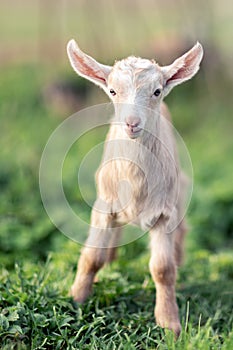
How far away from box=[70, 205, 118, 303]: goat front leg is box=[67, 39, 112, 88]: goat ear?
0.99 metres

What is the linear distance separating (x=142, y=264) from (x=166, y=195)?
4.27 feet

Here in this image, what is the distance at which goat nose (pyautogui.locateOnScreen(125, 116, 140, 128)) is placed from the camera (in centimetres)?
400

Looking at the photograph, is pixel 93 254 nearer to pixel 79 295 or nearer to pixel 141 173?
pixel 79 295

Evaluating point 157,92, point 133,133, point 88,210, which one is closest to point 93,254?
point 133,133

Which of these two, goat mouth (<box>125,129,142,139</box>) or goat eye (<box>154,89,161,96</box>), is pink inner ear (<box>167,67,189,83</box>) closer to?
goat eye (<box>154,89,161,96</box>)

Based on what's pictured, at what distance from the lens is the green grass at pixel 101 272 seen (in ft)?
13.9

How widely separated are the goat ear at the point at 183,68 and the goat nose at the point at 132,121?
1.64 feet

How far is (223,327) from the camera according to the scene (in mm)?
4766

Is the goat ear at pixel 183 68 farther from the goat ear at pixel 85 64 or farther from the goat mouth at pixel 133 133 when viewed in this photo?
the goat mouth at pixel 133 133

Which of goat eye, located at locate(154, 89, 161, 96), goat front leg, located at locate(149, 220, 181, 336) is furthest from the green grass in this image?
goat eye, located at locate(154, 89, 161, 96)

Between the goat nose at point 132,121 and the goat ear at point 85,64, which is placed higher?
the goat ear at point 85,64

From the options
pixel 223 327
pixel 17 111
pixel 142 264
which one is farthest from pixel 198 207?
pixel 17 111

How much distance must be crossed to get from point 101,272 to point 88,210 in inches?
79.4

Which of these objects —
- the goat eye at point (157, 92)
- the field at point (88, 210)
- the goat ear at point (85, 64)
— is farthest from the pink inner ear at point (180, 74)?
the field at point (88, 210)
